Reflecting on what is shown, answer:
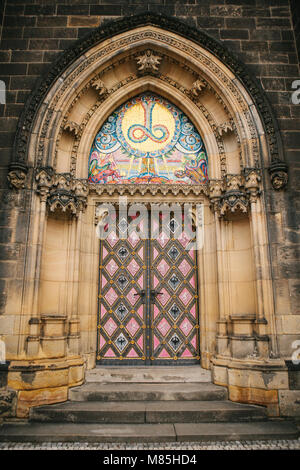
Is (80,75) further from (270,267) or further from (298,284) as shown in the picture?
(298,284)

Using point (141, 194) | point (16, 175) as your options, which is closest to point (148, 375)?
point (141, 194)

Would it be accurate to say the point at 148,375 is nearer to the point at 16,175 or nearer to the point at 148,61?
the point at 16,175

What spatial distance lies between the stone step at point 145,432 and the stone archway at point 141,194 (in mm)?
443

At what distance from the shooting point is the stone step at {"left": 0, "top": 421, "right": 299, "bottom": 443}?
3784mm

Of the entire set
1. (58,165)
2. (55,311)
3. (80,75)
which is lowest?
(55,311)

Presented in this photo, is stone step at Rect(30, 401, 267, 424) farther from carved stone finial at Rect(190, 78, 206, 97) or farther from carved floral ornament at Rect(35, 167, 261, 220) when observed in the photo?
carved stone finial at Rect(190, 78, 206, 97)

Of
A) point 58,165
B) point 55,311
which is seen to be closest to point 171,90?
point 58,165

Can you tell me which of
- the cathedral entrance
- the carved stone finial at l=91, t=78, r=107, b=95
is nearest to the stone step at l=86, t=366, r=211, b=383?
the cathedral entrance

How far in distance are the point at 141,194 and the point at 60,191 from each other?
1.49 metres

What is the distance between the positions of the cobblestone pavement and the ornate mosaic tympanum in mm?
4228

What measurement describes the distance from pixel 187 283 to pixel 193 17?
16.7 ft

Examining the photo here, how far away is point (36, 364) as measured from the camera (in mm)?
4559

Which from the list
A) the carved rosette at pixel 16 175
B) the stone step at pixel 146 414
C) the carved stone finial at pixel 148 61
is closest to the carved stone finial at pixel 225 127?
the carved stone finial at pixel 148 61
